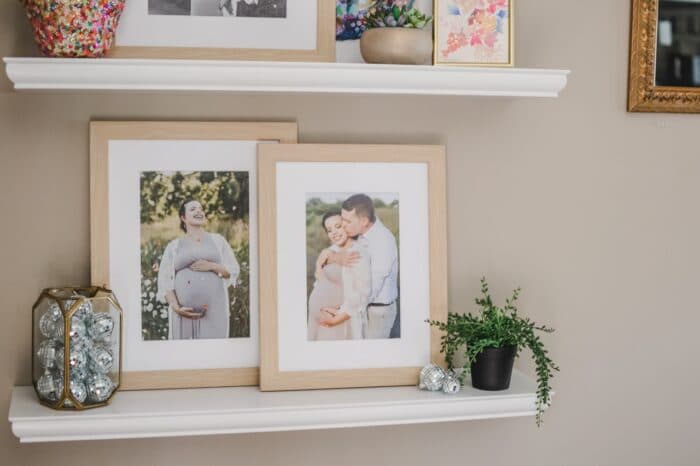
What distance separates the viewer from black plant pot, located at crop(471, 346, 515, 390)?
5.10 feet

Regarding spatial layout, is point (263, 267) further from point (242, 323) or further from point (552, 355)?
point (552, 355)

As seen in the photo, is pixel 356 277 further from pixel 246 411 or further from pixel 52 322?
pixel 52 322

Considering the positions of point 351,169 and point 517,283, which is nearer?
point 351,169

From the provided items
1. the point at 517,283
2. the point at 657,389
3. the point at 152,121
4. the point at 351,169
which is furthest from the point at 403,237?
Answer: the point at 657,389

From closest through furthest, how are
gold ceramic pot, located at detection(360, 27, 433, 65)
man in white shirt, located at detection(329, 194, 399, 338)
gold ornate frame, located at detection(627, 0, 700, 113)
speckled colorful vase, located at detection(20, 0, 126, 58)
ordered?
speckled colorful vase, located at detection(20, 0, 126, 58), gold ceramic pot, located at detection(360, 27, 433, 65), man in white shirt, located at detection(329, 194, 399, 338), gold ornate frame, located at detection(627, 0, 700, 113)

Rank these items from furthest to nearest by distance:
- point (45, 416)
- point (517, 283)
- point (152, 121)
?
A: point (517, 283)
point (152, 121)
point (45, 416)

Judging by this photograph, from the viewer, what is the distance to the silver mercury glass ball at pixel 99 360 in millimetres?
1445

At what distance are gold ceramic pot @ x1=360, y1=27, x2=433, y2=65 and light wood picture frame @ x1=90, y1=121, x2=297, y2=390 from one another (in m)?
0.24

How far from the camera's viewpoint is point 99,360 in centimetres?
145

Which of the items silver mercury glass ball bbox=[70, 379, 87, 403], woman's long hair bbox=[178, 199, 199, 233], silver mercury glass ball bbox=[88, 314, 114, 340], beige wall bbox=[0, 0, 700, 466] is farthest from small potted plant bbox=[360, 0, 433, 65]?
silver mercury glass ball bbox=[70, 379, 87, 403]

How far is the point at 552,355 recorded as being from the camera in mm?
1766

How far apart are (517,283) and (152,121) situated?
803mm

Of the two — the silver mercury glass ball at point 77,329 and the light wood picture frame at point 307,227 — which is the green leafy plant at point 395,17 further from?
the silver mercury glass ball at point 77,329

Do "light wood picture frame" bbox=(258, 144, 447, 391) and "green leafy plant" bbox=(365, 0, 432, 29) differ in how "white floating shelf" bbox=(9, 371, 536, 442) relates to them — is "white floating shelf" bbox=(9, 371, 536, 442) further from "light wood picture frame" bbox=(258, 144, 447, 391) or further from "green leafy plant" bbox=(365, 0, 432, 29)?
"green leafy plant" bbox=(365, 0, 432, 29)
